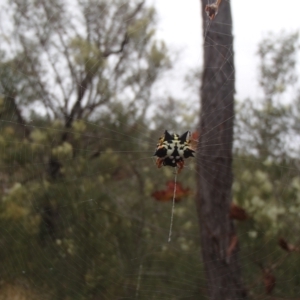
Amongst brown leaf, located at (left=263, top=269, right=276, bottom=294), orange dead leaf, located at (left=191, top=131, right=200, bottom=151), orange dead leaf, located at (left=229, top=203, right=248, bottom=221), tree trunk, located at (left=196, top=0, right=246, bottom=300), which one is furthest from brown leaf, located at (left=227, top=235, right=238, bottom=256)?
orange dead leaf, located at (left=191, top=131, right=200, bottom=151)

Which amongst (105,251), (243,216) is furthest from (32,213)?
(243,216)

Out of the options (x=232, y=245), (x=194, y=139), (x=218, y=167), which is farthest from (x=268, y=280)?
(x=194, y=139)

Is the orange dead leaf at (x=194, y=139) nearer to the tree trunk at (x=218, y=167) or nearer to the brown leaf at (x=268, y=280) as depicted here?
the tree trunk at (x=218, y=167)

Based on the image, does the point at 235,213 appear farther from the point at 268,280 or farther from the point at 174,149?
the point at 174,149

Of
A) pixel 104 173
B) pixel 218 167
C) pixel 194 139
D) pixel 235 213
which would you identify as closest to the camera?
pixel 194 139

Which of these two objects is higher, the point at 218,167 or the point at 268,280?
the point at 218,167

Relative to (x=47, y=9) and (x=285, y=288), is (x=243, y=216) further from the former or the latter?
(x=47, y=9)
